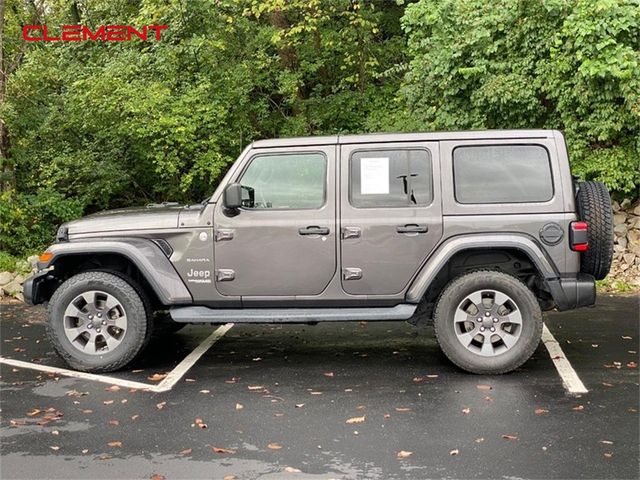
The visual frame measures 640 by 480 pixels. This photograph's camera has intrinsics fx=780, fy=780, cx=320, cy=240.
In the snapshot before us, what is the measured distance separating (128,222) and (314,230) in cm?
164

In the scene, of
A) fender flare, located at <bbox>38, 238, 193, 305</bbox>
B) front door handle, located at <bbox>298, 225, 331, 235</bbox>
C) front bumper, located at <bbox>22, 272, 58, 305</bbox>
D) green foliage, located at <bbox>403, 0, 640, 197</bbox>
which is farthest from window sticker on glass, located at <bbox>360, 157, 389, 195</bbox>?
green foliage, located at <bbox>403, 0, 640, 197</bbox>

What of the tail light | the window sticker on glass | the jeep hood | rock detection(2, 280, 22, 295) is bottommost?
rock detection(2, 280, 22, 295)

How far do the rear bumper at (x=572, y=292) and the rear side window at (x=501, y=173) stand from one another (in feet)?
2.38

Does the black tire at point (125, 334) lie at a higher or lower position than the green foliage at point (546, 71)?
lower

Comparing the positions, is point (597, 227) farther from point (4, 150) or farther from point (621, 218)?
point (4, 150)

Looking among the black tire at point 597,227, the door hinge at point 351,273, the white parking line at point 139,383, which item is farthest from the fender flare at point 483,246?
the white parking line at point 139,383

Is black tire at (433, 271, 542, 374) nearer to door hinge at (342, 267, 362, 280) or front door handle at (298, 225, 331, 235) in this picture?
door hinge at (342, 267, 362, 280)

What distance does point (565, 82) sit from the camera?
36.9 ft

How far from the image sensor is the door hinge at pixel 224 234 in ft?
21.8

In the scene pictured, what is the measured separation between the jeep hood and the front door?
0.45 metres

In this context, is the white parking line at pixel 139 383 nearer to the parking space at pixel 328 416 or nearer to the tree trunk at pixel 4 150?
the parking space at pixel 328 416

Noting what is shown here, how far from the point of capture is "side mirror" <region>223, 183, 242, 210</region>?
6.48 m

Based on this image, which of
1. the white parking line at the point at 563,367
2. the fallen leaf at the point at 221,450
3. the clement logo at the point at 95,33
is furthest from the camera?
the clement logo at the point at 95,33

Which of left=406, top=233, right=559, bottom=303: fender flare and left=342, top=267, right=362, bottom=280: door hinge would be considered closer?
left=406, top=233, right=559, bottom=303: fender flare
